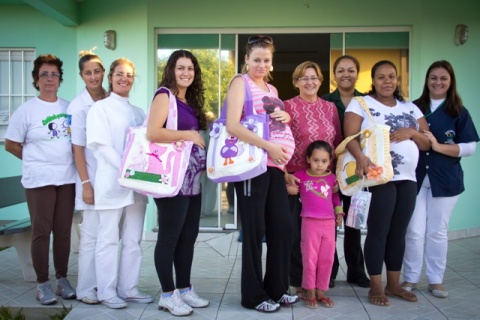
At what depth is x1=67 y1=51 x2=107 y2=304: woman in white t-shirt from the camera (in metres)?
4.15

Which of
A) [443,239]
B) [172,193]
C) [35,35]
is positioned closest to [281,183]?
[172,193]

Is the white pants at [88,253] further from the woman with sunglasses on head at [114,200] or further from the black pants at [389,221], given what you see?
the black pants at [389,221]

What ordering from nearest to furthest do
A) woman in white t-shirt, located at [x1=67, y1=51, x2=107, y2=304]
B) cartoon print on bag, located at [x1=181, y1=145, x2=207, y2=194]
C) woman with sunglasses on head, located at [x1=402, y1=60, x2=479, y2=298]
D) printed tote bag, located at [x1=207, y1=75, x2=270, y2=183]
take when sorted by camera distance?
printed tote bag, located at [x1=207, y1=75, x2=270, y2=183] < cartoon print on bag, located at [x1=181, y1=145, x2=207, y2=194] < woman in white t-shirt, located at [x1=67, y1=51, x2=107, y2=304] < woman with sunglasses on head, located at [x1=402, y1=60, x2=479, y2=298]

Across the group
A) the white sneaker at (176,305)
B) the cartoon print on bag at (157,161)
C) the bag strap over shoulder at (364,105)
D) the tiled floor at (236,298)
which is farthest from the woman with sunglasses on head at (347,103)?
the cartoon print on bag at (157,161)

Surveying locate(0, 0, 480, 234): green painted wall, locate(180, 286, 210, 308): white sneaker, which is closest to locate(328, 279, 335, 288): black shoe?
locate(180, 286, 210, 308): white sneaker

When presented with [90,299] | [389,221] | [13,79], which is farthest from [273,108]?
[13,79]

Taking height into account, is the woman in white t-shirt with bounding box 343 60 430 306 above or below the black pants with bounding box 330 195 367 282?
above

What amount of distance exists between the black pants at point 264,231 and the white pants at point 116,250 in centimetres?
89

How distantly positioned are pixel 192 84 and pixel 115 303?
5.87 ft

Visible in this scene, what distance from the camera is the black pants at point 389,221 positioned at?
408cm

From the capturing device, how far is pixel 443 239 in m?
4.46

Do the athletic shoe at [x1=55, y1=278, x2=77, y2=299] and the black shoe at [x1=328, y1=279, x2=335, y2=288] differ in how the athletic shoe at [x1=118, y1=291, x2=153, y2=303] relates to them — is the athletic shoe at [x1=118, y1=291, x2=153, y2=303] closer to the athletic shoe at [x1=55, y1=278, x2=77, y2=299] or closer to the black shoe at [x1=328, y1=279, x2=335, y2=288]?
the athletic shoe at [x1=55, y1=278, x2=77, y2=299]

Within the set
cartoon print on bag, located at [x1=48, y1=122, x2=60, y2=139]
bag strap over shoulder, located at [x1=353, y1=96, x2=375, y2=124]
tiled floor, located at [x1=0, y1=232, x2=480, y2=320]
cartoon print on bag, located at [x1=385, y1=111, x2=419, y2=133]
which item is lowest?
tiled floor, located at [x1=0, y1=232, x2=480, y2=320]

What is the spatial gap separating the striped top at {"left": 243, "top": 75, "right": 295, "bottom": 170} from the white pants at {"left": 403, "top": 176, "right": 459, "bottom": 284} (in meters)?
1.36
